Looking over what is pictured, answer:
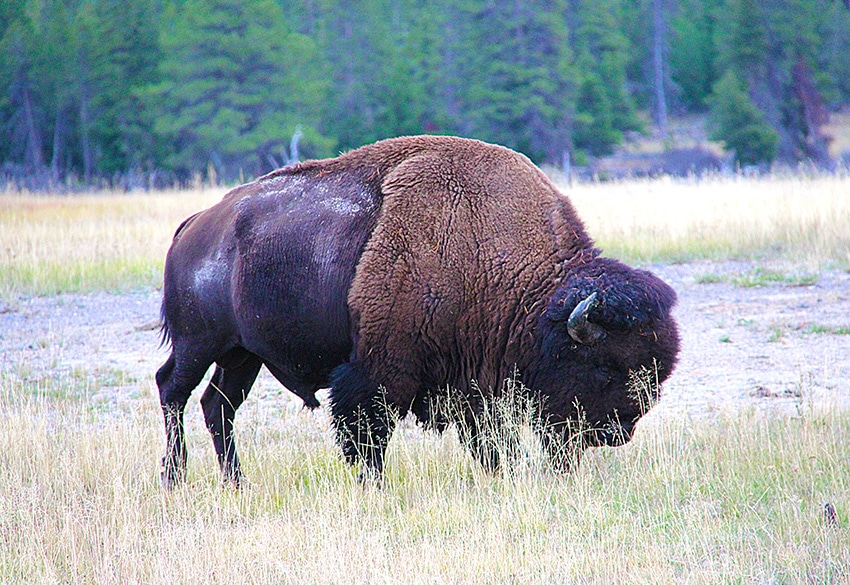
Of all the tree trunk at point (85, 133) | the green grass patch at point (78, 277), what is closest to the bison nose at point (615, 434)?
the green grass patch at point (78, 277)

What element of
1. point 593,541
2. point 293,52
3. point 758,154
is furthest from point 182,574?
point 293,52

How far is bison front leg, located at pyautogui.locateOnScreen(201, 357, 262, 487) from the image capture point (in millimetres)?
5926

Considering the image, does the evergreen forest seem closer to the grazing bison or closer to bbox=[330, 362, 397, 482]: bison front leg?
the grazing bison

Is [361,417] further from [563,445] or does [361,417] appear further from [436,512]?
[563,445]

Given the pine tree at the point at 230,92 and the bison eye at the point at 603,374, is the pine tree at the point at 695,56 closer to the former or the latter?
the pine tree at the point at 230,92

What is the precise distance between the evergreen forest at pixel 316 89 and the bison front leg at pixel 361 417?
1337 inches

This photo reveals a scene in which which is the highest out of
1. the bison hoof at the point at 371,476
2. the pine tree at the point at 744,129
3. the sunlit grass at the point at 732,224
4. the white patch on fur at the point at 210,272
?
the white patch on fur at the point at 210,272

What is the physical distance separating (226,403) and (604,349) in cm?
254

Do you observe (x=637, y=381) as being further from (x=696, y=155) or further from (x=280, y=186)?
(x=696, y=155)

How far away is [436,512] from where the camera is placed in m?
4.91

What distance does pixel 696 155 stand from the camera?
141 ft

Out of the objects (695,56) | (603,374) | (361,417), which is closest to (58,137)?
(695,56)

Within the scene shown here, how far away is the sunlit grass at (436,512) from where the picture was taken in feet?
13.7

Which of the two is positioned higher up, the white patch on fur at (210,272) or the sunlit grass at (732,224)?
the white patch on fur at (210,272)
